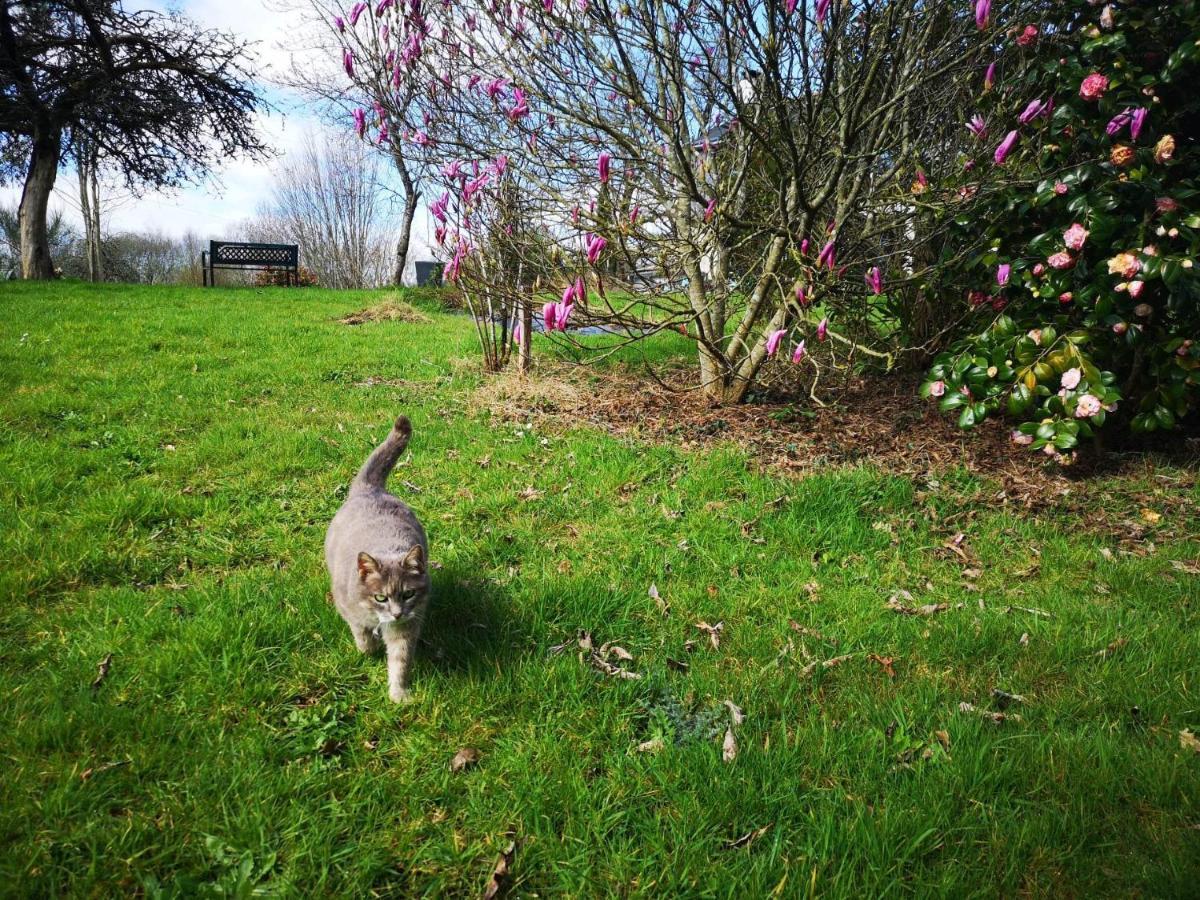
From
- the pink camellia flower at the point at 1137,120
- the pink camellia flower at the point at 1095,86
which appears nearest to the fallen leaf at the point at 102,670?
the pink camellia flower at the point at 1137,120

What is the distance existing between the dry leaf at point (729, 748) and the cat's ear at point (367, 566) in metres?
1.57

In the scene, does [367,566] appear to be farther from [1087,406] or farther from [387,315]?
[387,315]

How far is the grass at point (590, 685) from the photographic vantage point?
1.90 metres

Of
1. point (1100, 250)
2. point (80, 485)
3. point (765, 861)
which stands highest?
point (1100, 250)

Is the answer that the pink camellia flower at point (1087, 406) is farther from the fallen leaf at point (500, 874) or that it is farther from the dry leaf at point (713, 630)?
the fallen leaf at point (500, 874)

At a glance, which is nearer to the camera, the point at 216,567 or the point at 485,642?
the point at 485,642

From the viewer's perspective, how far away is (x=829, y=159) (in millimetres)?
6293

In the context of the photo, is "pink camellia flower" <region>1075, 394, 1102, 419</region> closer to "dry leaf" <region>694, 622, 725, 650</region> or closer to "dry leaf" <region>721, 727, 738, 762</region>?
"dry leaf" <region>694, 622, 725, 650</region>

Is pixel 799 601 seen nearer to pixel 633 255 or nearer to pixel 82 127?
pixel 633 255

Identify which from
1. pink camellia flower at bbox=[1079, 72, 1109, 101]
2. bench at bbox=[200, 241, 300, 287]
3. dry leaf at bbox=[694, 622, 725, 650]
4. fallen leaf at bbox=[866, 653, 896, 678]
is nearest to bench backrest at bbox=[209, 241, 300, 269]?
bench at bbox=[200, 241, 300, 287]

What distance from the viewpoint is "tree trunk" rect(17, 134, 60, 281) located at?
619 inches

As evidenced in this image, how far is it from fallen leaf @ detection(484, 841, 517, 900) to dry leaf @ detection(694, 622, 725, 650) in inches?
55.4

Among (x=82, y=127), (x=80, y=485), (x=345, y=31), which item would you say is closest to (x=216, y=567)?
(x=80, y=485)

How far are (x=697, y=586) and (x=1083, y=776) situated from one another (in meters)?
1.81
